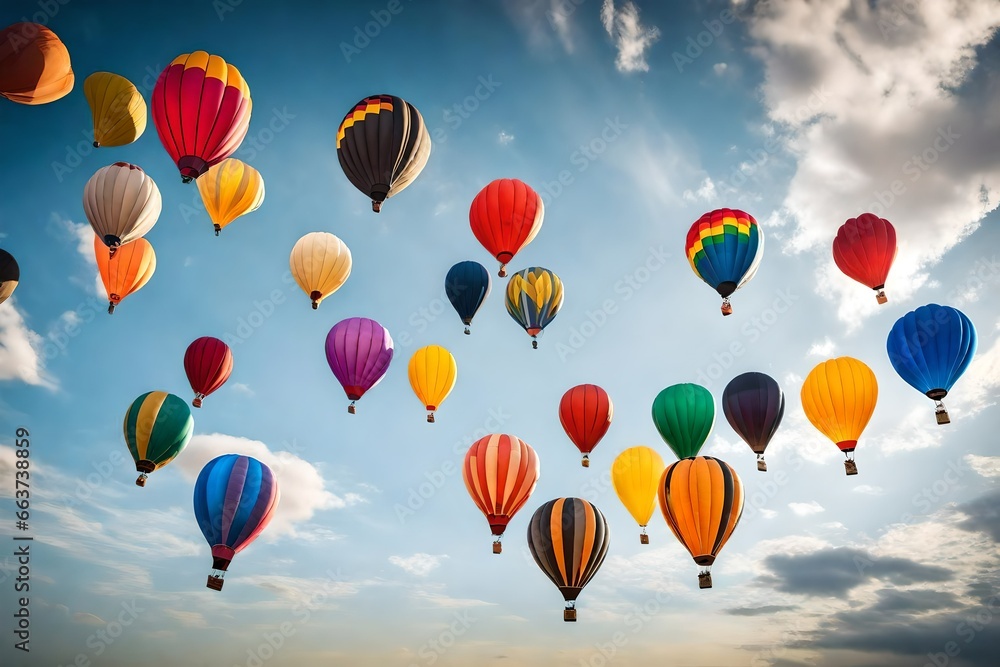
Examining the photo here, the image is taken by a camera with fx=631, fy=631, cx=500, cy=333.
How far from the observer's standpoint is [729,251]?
18281mm

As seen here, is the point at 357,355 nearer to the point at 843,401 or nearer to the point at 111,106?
the point at 111,106

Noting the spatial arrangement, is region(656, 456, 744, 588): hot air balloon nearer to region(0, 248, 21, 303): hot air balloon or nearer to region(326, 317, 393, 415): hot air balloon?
region(326, 317, 393, 415): hot air balloon

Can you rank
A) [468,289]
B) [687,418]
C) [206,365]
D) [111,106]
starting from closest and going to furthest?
[111,106] → [687,418] → [206,365] → [468,289]

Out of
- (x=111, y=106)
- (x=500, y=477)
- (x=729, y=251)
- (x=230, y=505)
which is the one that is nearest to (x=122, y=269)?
(x=111, y=106)

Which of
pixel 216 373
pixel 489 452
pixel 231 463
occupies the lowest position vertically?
pixel 231 463

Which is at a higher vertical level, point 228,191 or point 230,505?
point 228,191

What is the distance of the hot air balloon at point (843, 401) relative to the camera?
17.8 meters

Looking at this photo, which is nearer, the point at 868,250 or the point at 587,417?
the point at 868,250

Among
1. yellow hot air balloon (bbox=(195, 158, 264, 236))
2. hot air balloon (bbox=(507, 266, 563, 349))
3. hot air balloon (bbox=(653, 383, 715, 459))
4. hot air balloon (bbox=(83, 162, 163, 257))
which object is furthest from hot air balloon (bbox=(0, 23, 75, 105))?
hot air balloon (bbox=(653, 383, 715, 459))

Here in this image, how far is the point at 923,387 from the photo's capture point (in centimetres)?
1739

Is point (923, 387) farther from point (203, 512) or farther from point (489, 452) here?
point (203, 512)

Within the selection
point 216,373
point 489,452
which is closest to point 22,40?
point 216,373

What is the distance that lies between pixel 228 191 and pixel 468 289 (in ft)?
26.9

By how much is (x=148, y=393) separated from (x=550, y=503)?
12.1 metres
